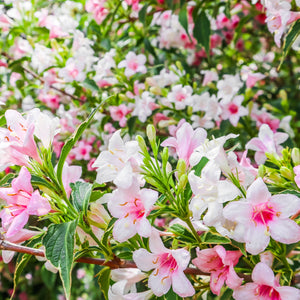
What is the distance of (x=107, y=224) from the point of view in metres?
0.97

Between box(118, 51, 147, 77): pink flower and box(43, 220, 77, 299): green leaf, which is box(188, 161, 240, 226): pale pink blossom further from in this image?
box(118, 51, 147, 77): pink flower

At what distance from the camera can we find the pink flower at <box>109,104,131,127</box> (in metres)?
1.87

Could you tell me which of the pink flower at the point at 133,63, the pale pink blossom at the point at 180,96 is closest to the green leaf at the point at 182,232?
the pale pink blossom at the point at 180,96

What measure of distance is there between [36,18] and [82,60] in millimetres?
560

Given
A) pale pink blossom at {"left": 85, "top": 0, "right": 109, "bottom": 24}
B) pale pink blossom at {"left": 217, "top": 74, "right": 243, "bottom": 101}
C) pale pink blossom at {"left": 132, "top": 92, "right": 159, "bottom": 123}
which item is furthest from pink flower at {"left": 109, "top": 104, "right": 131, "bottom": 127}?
pale pink blossom at {"left": 85, "top": 0, "right": 109, "bottom": 24}

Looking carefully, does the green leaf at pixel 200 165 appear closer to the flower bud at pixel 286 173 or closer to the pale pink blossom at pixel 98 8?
the flower bud at pixel 286 173

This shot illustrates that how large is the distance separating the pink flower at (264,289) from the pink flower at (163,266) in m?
0.11

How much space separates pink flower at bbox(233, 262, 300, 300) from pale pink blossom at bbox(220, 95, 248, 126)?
0.96 metres

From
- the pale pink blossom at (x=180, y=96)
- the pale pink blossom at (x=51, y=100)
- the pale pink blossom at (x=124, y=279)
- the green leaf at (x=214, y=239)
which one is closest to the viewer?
the green leaf at (x=214, y=239)

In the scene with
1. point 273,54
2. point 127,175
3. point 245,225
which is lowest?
point 273,54

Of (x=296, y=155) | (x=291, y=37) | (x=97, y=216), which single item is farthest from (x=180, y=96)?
(x=97, y=216)

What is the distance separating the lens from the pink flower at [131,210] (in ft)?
2.70

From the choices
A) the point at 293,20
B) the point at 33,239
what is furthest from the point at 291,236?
the point at 293,20

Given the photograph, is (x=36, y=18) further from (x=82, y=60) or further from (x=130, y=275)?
(x=130, y=275)
